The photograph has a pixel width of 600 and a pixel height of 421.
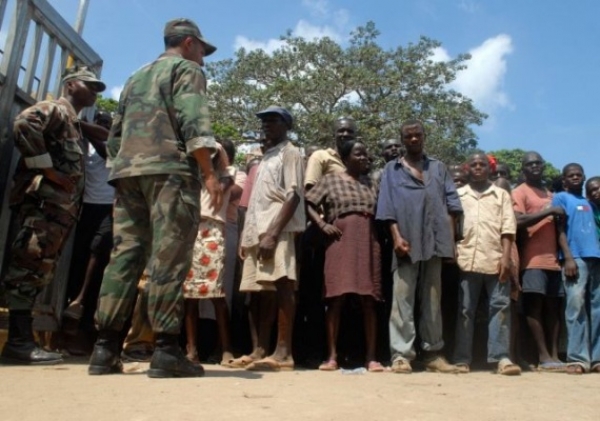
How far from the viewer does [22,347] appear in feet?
13.7

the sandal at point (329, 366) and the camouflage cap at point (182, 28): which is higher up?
the camouflage cap at point (182, 28)

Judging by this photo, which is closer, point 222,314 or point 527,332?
point 222,314

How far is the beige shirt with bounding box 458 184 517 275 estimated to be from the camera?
521 centimetres

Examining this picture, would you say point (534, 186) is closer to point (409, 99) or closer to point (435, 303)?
point (435, 303)

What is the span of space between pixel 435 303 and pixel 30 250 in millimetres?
3095

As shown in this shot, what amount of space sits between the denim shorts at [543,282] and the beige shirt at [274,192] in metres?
2.14

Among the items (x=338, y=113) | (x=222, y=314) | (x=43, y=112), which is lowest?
(x=222, y=314)

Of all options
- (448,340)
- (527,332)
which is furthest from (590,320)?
(448,340)

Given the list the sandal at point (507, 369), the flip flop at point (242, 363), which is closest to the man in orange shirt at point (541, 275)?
the sandal at point (507, 369)

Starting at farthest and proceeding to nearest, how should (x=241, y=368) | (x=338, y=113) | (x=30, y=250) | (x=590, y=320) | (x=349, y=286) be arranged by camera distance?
(x=338, y=113) < (x=590, y=320) < (x=349, y=286) < (x=241, y=368) < (x=30, y=250)

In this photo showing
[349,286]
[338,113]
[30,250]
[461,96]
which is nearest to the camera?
[30,250]

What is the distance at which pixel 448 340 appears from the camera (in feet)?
19.2

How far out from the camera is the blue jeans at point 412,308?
4875 mm

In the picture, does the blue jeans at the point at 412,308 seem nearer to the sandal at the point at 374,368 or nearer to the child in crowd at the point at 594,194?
the sandal at the point at 374,368
